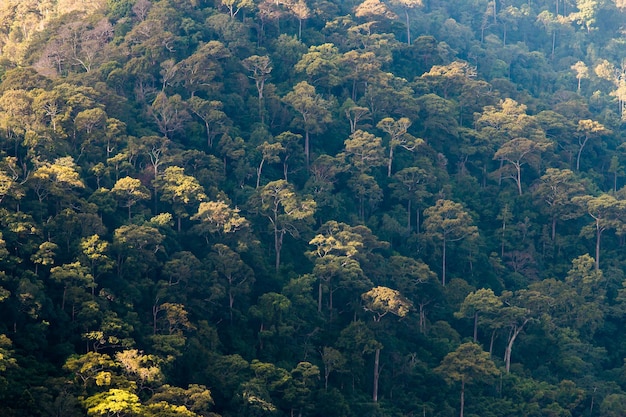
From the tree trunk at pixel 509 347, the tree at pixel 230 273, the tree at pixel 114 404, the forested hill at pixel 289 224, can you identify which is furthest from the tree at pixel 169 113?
the tree at pixel 114 404

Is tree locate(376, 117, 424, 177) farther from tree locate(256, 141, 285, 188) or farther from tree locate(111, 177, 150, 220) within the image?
Answer: tree locate(111, 177, 150, 220)

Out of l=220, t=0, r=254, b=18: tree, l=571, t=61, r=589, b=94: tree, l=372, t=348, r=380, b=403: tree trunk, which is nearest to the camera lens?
l=372, t=348, r=380, b=403: tree trunk

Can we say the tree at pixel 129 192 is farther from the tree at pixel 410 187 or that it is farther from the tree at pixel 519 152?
the tree at pixel 519 152

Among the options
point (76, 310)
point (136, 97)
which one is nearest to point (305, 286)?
point (76, 310)

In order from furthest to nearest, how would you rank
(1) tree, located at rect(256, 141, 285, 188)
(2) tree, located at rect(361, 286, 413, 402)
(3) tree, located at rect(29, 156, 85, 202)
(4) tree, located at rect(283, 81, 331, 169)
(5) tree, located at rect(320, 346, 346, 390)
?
(4) tree, located at rect(283, 81, 331, 169), (1) tree, located at rect(256, 141, 285, 188), (2) tree, located at rect(361, 286, 413, 402), (5) tree, located at rect(320, 346, 346, 390), (3) tree, located at rect(29, 156, 85, 202)

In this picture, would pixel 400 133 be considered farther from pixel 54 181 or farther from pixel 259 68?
pixel 54 181

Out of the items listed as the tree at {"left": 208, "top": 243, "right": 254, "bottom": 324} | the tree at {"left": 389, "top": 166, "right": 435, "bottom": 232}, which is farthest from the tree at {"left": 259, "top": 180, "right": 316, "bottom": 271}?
the tree at {"left": 389, "top": 166, "right": 435, "bottom": 232}

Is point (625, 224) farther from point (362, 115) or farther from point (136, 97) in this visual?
point (136, 97)
